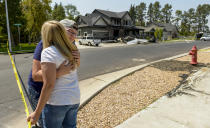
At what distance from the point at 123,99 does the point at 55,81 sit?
9.10ft

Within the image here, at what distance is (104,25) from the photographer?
3822 centimetres

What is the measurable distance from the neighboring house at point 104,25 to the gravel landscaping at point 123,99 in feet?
104

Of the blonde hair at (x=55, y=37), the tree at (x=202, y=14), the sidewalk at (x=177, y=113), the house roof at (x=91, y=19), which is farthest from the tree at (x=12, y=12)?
the tree at (x=202, y=14)

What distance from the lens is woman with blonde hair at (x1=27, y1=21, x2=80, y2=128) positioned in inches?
62.6

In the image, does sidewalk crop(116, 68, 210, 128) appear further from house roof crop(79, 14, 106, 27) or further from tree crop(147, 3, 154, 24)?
tree crop(147, 3, 154, 24)

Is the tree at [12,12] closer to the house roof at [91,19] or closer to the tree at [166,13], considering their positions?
the house roof at [91,19]

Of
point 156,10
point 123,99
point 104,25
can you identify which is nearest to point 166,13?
point 156,10

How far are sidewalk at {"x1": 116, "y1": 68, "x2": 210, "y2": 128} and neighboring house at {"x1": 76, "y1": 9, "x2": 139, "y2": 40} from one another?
33283 mm

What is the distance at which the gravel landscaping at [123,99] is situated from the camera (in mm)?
3270

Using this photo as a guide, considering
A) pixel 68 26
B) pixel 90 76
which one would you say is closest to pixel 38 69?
pixel 68 26

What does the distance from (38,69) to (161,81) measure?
187 inches

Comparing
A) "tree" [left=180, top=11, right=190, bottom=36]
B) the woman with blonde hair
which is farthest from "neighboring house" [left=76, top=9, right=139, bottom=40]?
"tree" [left=180, top=11, right=190, bottom=36]

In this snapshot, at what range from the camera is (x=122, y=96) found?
438 centimetres

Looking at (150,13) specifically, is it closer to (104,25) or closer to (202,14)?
(202,14)
